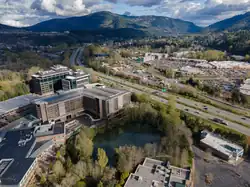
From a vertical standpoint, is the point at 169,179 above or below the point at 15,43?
below

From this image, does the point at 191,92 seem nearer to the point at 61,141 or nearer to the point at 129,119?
the point at 129,119

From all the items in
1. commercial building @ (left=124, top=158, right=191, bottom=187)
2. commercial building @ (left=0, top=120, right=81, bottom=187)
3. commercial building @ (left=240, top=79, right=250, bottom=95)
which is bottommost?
commercial building @ (left=124, top=158, right=191, bottom=187)

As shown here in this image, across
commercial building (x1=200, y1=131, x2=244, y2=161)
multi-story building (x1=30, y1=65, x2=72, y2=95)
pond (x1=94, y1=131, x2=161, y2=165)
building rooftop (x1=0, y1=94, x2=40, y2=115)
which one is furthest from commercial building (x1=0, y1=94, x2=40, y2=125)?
commercial building (x1=200, y1=131, x2=244, y2=161)

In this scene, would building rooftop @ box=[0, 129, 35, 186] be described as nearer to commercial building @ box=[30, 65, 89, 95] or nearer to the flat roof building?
the flat roof building

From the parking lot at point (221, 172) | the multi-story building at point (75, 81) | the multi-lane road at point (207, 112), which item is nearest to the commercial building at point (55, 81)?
the multi-story building at point (75, 81)

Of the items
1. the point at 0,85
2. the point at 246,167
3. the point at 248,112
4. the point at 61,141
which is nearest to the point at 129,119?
the point at 61,141

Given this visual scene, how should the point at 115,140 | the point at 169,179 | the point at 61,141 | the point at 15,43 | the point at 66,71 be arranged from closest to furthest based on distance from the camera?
the point at 169,179
the point at 61,141
the point at 115,140
the point at 66,71
the point at 15,43

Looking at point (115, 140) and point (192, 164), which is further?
point (115, 140)

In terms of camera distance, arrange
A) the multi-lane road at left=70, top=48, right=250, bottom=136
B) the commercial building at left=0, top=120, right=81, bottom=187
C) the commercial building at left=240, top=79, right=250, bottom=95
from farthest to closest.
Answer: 1. the commercial building at left=240, top=79, right=250, bottom=95
2. the multi-lane road at left=70, top=48, right=250, bottom=136
3. the commercial building at left=0, top=120, right=81, bottom=187
